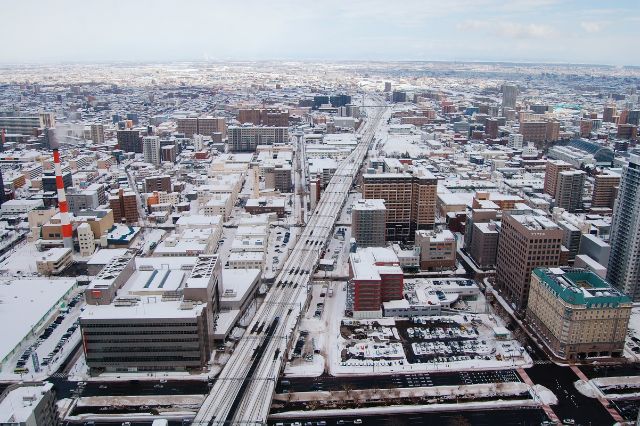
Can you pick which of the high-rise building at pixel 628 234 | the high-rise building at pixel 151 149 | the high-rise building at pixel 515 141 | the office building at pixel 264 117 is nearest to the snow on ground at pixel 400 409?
the high-rise building at pixel 628 234

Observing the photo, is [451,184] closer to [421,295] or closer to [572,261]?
[572,261]

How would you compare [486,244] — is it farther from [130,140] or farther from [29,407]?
[130,140]

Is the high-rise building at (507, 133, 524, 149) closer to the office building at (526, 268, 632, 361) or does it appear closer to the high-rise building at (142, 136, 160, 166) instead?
the high-rise building at (142, 136, 160, 166)

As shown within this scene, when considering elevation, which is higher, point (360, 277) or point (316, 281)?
point (360, 277)

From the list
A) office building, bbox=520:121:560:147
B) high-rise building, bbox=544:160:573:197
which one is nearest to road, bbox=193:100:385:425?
high-rise building, bbox=544:160:573:197

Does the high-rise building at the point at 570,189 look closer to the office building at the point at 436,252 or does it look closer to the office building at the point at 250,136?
the office building at the point at 436,252

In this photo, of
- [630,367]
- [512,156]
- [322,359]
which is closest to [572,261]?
[630,367]

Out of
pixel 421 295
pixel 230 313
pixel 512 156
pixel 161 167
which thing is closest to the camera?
pixel 230 313
